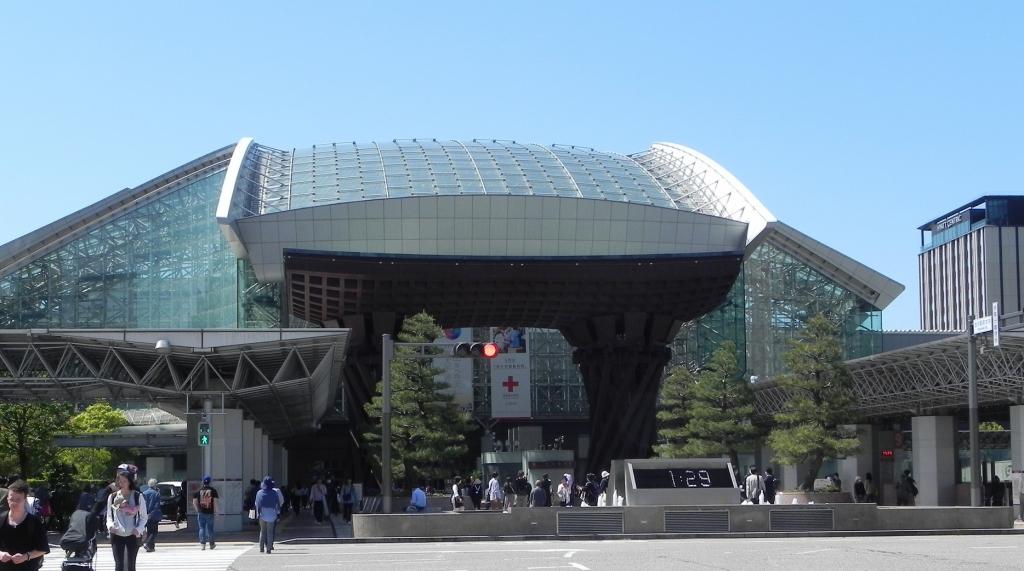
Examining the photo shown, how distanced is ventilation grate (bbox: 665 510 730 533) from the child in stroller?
2017cm

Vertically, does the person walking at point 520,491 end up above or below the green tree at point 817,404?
below

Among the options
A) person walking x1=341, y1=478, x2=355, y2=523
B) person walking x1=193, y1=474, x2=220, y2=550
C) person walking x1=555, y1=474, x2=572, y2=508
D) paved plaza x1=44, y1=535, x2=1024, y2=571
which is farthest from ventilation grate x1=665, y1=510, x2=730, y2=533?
person walking x1=341, y1=478, x2=355, y2=523

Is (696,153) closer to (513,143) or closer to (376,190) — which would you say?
(513,143)

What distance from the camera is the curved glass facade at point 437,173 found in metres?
69.2

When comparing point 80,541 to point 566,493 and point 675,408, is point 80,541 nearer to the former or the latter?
point 566,493

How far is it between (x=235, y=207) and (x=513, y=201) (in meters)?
13.2

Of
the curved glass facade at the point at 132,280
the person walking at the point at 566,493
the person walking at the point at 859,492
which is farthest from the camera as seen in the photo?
the curved glass facade at the point at 132,280

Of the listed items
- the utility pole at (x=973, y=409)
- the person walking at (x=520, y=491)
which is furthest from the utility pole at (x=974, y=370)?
the person walking at (x=520, y=491)

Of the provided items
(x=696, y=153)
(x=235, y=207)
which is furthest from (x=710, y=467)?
(x=696, y=153)

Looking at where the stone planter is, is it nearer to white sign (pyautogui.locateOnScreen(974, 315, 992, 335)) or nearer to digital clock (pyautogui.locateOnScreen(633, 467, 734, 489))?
white sign (pyautogui.locateOnScreen(974, 315, 992, 335))

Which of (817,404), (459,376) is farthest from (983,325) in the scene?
(459,376)

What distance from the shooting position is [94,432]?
101 meters

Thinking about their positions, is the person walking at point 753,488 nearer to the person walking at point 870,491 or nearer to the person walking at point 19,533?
the person walking at point 870,491

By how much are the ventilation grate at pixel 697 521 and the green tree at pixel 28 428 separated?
4862cm
